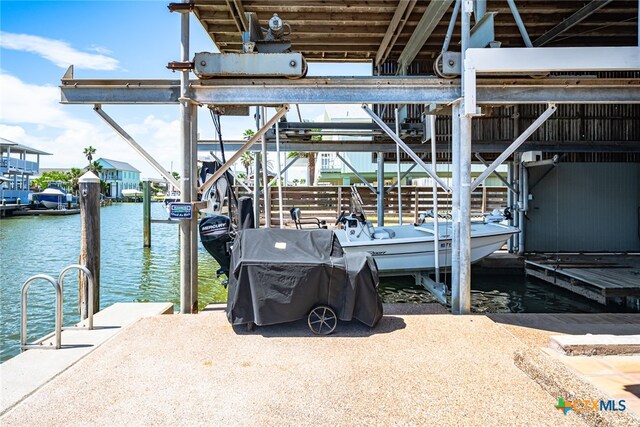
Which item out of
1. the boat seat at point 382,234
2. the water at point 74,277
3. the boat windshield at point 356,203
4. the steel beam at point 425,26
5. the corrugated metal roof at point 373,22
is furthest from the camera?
the boat windshield at point 356,203

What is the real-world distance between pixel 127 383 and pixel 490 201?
17.5 metres

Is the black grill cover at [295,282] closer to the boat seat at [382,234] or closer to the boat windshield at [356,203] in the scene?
the boat seat at [382,234]

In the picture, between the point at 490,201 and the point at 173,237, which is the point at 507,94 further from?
the point at 173,237

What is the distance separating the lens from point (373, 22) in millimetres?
8648

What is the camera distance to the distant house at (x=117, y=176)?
83750mm

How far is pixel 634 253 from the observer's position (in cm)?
1227

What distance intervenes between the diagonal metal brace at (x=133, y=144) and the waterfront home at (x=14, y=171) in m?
42.3

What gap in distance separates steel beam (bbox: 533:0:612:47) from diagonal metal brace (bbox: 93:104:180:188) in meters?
7.41

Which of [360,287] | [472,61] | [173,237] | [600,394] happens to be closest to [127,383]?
[360,287]

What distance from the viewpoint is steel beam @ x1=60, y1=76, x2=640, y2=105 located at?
541 cm

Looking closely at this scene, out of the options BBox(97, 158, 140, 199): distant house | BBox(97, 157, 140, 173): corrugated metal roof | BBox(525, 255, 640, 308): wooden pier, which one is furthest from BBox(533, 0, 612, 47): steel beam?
BBox(97, 157, 140, 173): corrugated metal roof

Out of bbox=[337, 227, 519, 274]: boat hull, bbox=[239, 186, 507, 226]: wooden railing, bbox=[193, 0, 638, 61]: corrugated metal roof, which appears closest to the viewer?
bbox=[193, 0, 638, 61]: corrugated metal roof

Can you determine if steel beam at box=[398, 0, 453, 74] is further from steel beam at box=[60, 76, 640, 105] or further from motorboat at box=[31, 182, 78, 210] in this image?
motorboat at box=[31, 182, 78, 210]

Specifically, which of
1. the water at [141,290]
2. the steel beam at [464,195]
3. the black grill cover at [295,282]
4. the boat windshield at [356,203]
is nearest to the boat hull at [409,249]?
the water at [141,290]
